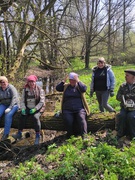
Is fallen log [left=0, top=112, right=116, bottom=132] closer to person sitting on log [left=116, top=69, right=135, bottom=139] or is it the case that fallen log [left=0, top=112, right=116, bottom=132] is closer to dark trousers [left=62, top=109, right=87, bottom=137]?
dark trousers [left=62, top=109, right=87, bottom=137]

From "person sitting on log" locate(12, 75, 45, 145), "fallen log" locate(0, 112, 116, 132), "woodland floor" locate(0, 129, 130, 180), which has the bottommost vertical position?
"woodland floor" locate(0, 129, 130, 180)

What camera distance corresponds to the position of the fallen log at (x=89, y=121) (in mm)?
5629

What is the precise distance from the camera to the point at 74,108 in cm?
552

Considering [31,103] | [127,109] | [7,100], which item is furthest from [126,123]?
[7,100]

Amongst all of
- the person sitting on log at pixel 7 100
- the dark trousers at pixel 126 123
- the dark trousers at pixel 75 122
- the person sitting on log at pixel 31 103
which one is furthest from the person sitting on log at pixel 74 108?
the person sitting on log at pixel 7 100

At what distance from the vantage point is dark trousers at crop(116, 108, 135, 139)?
4.92 metres

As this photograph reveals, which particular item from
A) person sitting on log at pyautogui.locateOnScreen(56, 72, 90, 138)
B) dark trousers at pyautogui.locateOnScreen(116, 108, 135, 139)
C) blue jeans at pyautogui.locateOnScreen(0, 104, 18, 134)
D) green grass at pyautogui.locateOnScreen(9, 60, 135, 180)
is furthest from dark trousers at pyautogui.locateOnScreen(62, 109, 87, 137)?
blue jeans at pyautogui.locateOnScreen(0, 104, 18, 134)

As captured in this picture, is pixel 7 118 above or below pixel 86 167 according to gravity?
above

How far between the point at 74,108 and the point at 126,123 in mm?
1251

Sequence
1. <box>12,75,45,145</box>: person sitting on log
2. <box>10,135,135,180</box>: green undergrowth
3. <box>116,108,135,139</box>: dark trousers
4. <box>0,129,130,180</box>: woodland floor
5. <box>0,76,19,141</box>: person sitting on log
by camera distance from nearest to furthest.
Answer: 1. <box>10,135,135,180</box>: green undergrowth
2. <box>0,129,130,180</box>: woodland floor
3. <box>116,108,135,139</box>: dark trousers
4. <box>12,75,45,145</box>: person sitting on log
5. <box>0,76,19,141</box>: person sitting on log

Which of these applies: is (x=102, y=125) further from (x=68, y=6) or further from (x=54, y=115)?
(x=68, y=6)

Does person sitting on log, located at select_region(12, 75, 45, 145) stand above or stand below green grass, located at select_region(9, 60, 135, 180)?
above

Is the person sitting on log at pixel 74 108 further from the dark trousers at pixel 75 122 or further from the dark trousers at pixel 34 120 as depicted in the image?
the dark trousers at pixel 34 120

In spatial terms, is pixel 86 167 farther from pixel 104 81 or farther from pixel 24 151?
pixel 104 81
